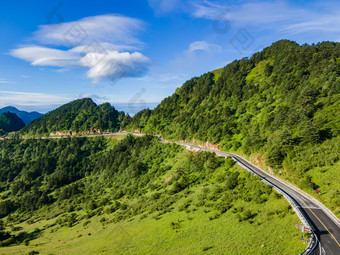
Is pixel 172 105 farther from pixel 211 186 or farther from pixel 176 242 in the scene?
pixel 176 242

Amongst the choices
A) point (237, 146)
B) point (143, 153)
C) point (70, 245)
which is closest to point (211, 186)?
point (237, 146)

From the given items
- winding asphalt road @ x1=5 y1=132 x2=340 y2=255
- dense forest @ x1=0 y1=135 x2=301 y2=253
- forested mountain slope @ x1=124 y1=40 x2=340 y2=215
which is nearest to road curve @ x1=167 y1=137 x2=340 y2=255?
winding asphalt road @ x1=5 y1=132 x2=340 y2=255

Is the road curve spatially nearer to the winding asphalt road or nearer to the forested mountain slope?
the winding asphalt road

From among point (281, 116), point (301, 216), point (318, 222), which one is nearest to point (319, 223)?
point (318, 222)

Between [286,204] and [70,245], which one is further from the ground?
[286,204]

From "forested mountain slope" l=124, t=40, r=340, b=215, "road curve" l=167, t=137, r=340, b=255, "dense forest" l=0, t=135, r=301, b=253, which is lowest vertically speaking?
"dense forest" l=0, t=135, r=301, b=253

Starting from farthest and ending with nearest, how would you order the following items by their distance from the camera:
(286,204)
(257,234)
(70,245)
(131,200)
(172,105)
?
1. (172,105)
2. (131,200)
3. (70,245)
4. (286,204)
5. (257,234)
